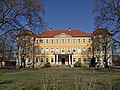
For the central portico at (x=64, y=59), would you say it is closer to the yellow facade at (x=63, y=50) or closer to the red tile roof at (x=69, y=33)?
the yellow facade at (x=63, y=50)

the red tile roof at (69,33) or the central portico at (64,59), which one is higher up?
the red tile roof at (69,33)

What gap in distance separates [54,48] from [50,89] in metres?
78.6

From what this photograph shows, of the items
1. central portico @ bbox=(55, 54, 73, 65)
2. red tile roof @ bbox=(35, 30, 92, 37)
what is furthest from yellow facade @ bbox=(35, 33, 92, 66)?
red tile roof @ bbox=(35, 30, 92, 37)

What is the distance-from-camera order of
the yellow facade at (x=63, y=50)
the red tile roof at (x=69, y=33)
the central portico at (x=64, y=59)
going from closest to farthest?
the yellow facade at (x=63, y=50) < the central portico at (x=64, y=59) < the red tile roof at (x=69, y=33)

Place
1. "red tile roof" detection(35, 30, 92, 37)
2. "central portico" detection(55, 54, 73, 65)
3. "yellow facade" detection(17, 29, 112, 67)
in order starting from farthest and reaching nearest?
"red tile roof" detection(35, 30, 92, 37) < "central portico" detection(55, 54, 73, 65) < "yellow facade" detection(17, 29, 112, 67)

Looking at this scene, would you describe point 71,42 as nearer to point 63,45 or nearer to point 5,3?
point 63,45

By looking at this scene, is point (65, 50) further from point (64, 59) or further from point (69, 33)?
point (69, 33)

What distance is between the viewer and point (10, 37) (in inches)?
907

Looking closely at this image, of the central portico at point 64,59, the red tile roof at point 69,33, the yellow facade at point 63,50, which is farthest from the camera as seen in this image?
the red tile roof at point 69,33

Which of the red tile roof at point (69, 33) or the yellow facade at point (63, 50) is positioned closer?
the yellow facade at point (63, 50)

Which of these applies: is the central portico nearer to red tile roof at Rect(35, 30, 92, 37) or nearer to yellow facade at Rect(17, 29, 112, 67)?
yellow facade at Rect(17, 29, 112, 67)

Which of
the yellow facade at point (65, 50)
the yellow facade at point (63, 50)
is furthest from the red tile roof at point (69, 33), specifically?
the yellow facade at point (65, 50)


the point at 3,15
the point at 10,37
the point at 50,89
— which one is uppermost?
the point at 3,15

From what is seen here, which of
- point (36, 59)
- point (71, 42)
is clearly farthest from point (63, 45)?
point (36, 59)
